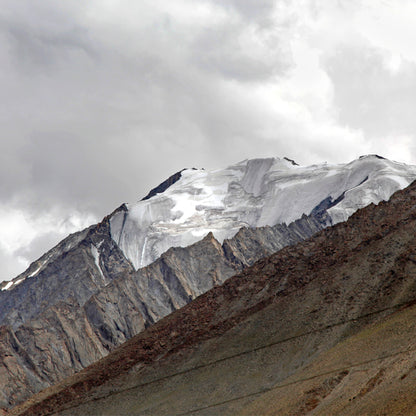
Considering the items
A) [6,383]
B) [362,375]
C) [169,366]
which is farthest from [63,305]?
[362,375]

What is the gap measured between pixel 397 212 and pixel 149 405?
175ft

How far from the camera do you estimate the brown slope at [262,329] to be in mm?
105938

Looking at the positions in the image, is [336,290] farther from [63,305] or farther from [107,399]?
[63,305]

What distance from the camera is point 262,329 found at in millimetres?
119188

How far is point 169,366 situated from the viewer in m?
120

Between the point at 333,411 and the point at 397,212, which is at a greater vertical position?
the point at 397,212

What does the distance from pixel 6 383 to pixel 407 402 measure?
98061 millimetres

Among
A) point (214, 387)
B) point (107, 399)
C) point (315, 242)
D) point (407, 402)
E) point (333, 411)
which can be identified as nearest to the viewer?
point (407, 402)

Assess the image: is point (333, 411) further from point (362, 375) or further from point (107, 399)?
point (107, 399)

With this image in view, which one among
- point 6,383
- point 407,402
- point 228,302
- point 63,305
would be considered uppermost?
point 63,305

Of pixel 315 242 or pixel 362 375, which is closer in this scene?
pixel 362 375

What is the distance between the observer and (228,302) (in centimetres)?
13862

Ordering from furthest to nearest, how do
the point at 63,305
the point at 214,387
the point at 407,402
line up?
the point at 63,305
the point at 214,387
the point at 407,402

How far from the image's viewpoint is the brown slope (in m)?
106
